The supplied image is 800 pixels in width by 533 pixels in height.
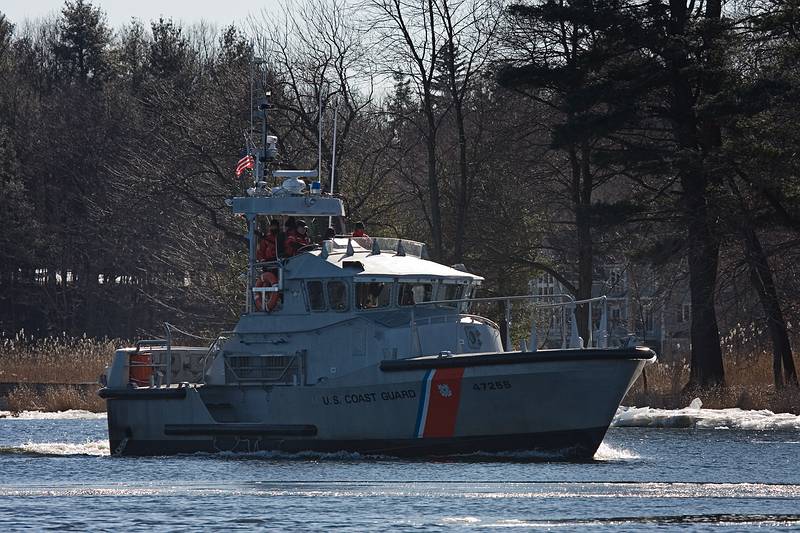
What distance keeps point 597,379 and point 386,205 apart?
24.0m

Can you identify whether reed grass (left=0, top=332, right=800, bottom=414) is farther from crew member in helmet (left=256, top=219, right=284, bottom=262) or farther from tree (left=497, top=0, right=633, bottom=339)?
crew member in helmet (left=256, top=219, right=284, bottom=262)

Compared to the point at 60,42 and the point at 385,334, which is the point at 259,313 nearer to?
the point at 385,334

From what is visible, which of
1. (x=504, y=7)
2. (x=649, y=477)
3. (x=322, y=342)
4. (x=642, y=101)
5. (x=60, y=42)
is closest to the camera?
(x=649, y=477)

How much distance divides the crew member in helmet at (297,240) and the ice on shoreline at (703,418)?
30.5ft

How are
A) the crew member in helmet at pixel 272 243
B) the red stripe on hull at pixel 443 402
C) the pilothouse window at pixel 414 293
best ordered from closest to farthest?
the red stripe on hull at pixel 443 402 < the pilothouse window at pixel 414 293 < the crew member in helmet at pixel 272 243

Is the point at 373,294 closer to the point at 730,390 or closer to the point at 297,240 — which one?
the point at 297,240

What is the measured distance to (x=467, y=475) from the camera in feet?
80.4

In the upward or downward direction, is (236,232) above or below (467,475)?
above

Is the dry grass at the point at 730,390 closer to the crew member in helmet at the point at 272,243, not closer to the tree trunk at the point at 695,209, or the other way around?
the tree trunk at the point at 695,209

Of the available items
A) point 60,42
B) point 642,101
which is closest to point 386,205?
point 642,101

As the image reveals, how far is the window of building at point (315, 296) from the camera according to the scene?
2862 cm

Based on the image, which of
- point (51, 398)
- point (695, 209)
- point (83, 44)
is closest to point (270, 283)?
point (695, 209)

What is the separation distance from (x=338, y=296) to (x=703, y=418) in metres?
10.7

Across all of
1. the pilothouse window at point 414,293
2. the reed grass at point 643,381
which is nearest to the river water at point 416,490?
the pilothouse window at point 414,293
